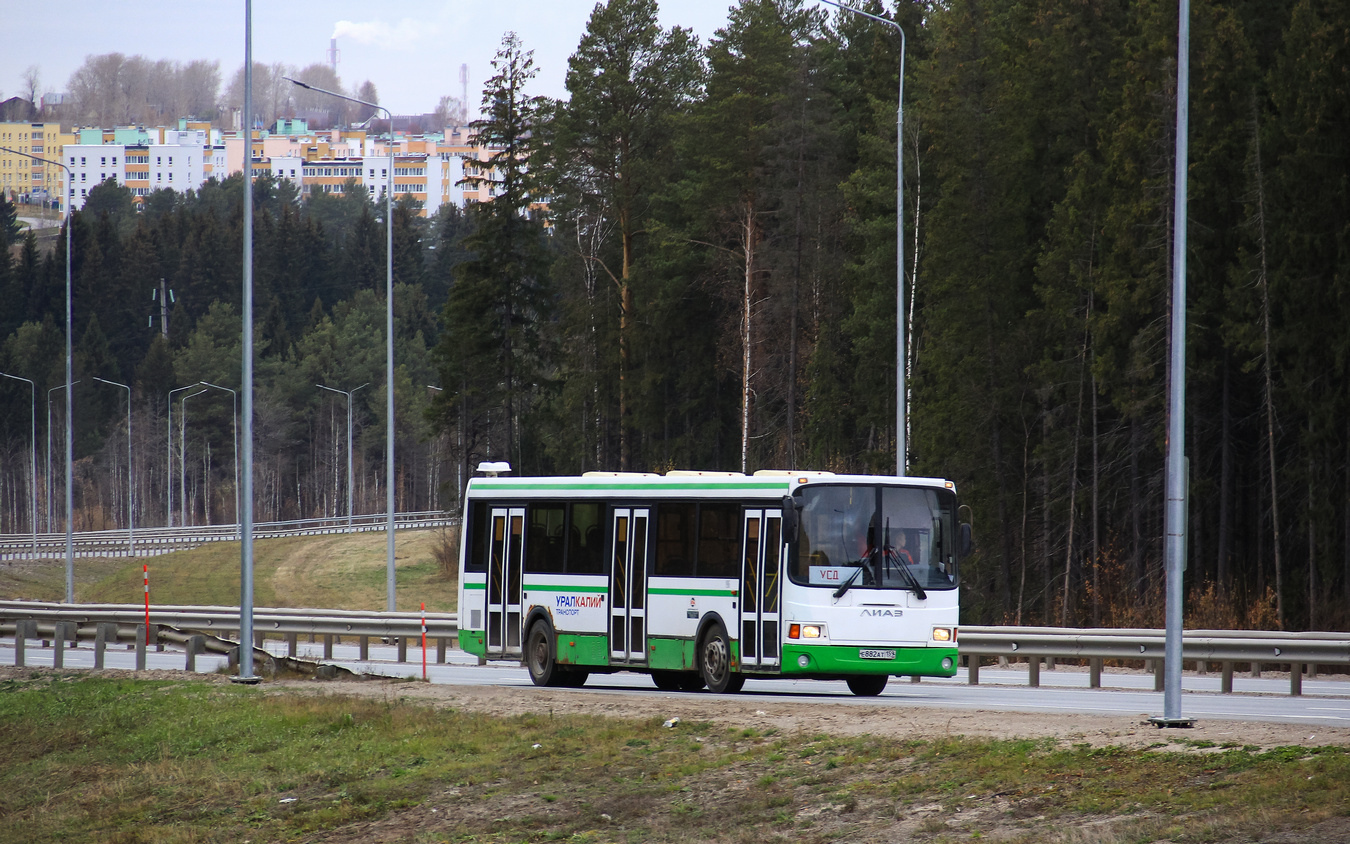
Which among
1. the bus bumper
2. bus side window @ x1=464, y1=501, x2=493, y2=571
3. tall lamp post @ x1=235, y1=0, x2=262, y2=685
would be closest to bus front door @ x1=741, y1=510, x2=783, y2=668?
the bus bumper

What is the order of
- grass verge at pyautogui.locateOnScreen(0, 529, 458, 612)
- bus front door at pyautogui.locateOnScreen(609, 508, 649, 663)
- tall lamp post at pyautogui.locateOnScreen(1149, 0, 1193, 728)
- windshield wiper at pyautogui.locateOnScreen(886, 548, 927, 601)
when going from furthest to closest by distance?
grass verge at pyautogui.locateOnScreen(0, 529, 458, 612), bus front door at pyautogui.locateOnScreen(609, 508, 649, 663), windshield wiper at pyautogui.locateOnScreen(886, 548, 927, 601), tall lamp post at pyautogui.locateOnScreen(1149, 0, 1193, 728)

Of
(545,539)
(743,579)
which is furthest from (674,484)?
(545,539)

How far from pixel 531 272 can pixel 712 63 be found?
1116 centimetres

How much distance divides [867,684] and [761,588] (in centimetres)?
216

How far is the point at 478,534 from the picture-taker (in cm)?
2544

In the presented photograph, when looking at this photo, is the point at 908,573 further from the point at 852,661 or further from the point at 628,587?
the point at 628,587

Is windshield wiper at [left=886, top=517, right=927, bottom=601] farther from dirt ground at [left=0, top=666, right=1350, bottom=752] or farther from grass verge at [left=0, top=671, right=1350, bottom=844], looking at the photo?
grass verge at [left=0, top=671, right=1350, bottom=844]

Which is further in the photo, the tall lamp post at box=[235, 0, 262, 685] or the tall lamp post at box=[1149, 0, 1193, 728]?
the tall lamp post at box=[235, 0, 262, 685]

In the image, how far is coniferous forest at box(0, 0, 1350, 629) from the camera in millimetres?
39969

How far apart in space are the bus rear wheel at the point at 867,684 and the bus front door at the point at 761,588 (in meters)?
1.62

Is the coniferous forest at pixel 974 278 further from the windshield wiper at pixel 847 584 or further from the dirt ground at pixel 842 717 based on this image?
the dirt ground at pixel 842 717

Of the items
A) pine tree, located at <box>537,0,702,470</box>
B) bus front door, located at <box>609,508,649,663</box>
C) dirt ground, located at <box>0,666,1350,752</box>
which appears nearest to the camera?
dirt ground, located at <box>0,666,1350,752</box>

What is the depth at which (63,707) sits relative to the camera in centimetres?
2305

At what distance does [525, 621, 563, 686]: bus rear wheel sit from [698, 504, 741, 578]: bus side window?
3.04 m
